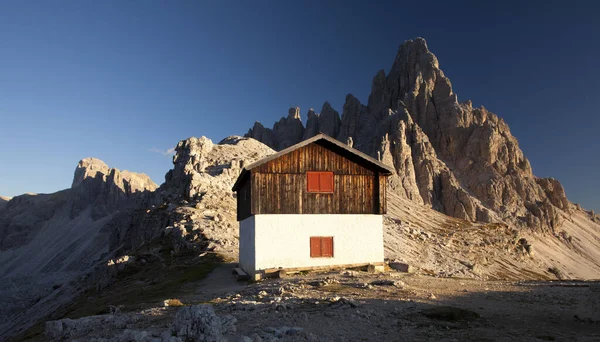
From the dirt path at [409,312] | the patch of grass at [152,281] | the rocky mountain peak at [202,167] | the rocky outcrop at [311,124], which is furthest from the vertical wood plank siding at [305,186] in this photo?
the rocky outcrop at [311,124]

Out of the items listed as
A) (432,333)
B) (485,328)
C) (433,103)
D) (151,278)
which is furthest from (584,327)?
(433,103)

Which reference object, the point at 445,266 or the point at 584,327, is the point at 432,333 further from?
the point at 445,266

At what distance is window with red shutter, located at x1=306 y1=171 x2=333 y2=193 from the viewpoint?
1001 inches

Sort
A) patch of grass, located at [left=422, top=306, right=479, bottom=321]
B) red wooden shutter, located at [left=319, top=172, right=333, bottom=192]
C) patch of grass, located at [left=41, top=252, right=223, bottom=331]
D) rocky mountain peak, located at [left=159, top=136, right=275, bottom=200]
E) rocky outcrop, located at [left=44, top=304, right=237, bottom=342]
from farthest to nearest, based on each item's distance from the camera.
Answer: rocky mountain peak, located at [left=159, top=136, right=275, bottom=200]
red wooden shutter, located at [left=319, top=172, right=333, bottom=192]
patch of grass, located at [left=41, top=252, right=223, bottom=331]
patch of grass, located at [left=422, top=306, right=479, bottom=321]
rocky outcrop, located at [left=44, top=304, right=237, bottom=342]

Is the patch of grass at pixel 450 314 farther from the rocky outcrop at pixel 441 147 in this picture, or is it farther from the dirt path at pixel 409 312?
the rocky outcrop at pixel 441 147

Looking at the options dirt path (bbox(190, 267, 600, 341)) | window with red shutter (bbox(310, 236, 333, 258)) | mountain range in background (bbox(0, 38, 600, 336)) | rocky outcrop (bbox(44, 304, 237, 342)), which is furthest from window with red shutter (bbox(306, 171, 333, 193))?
mountain range in background (bbox(0, 38, 600, 336))

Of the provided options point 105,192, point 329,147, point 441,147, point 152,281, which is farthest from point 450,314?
point 105,192

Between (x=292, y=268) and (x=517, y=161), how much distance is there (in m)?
122

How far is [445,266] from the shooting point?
4959cm

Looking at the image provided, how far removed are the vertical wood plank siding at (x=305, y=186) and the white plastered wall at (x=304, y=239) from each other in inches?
20.0

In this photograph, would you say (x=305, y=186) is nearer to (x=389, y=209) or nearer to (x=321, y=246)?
(x=321, y=246)

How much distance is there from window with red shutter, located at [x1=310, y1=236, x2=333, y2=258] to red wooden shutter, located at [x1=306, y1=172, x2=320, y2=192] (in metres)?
3.06

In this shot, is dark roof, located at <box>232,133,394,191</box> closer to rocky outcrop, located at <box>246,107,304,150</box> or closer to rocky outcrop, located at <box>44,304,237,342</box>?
rocky outcrop, located at <box>44,304,237,342</box>

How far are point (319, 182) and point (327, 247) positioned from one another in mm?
4198
